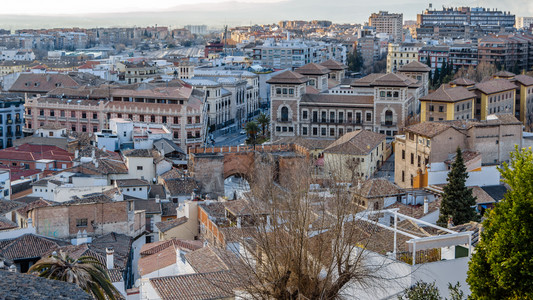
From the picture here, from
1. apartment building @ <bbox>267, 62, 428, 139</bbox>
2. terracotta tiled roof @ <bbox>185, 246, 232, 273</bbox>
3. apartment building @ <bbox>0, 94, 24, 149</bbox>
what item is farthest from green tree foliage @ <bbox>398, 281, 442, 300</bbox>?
apartment building @ <bbox>0, 94, 24, 149</bbox>

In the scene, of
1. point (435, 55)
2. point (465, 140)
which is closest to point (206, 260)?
point (465, 140)

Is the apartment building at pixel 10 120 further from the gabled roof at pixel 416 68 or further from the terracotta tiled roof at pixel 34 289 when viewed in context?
the terracotta tiled roof at pixel 34 289

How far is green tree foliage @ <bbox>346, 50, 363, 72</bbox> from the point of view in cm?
8962

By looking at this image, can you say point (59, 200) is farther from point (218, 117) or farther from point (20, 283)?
point (218, 117)

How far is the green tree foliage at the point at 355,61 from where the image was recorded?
89625 millimetres

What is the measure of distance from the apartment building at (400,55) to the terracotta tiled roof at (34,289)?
7179 centimetres

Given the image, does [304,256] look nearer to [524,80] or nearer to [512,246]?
[512,246]

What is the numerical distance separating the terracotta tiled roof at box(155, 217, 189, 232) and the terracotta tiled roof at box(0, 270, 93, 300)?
52.2ft

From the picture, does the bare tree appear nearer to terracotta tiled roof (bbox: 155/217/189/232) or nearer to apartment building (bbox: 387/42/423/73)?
terracotta tiled roof (bbox: 155/217/189/232)

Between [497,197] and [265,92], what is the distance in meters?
46.2

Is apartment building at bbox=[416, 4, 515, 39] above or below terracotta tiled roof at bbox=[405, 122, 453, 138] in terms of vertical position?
above

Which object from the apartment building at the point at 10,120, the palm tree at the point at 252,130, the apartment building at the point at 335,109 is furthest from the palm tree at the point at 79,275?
the apartment building at the point at 10,120

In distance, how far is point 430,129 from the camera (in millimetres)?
29297

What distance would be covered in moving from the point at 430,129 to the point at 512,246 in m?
21.0
